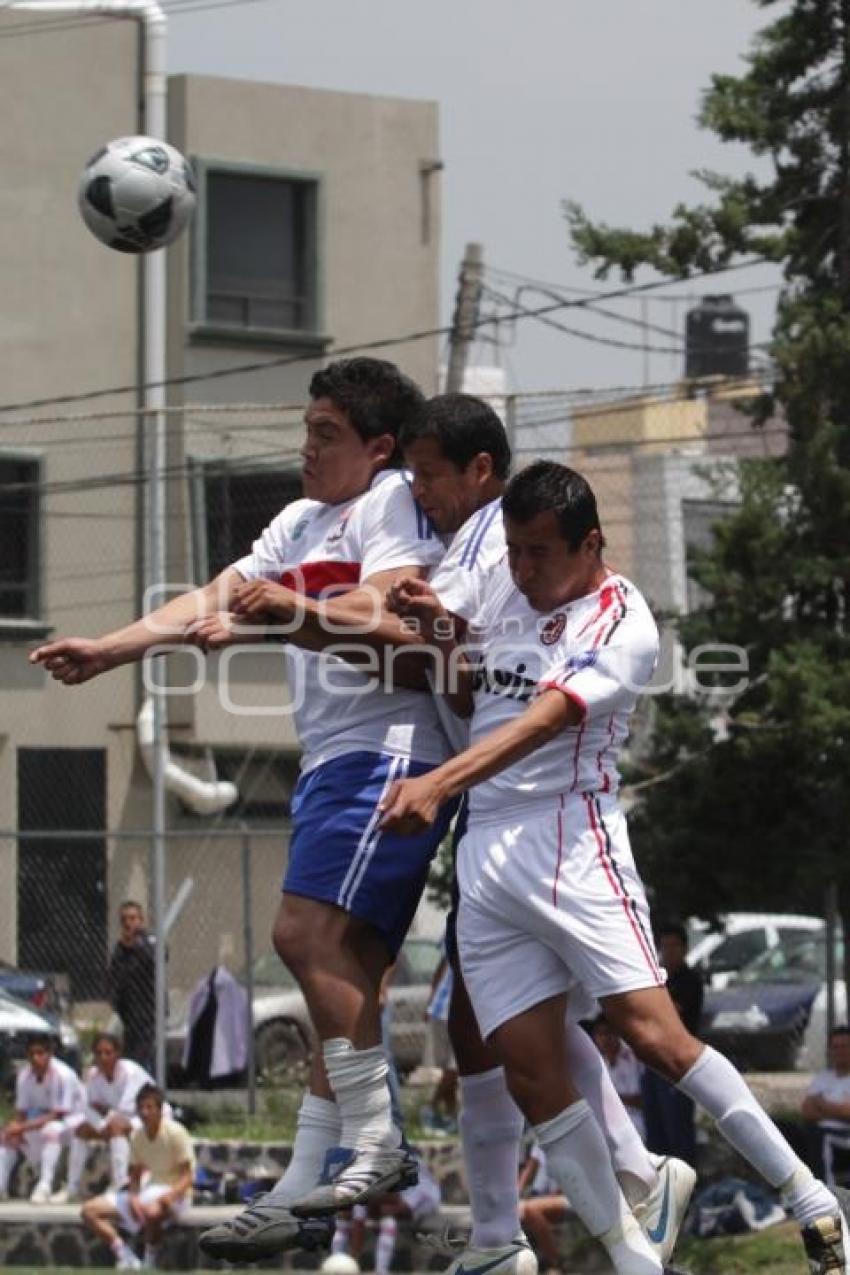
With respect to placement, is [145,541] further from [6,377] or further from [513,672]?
[513,672]

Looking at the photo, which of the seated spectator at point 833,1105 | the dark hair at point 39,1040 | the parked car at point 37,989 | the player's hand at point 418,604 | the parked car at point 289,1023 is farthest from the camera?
the parked car at point 289,1023

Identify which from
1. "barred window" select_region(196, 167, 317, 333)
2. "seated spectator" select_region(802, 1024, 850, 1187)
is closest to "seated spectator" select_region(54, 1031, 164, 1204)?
"seated spectator" select_region(802, 1024, 850, 1187)

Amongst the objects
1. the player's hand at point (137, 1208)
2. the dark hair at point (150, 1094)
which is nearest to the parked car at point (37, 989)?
the dark hair at point (150, 1094)

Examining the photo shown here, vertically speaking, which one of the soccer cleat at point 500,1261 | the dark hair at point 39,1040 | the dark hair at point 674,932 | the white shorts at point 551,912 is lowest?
the dark hair at point 39,1040

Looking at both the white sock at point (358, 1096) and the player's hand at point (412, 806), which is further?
the white sock at point (358, 1096)

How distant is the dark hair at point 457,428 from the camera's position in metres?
7.22

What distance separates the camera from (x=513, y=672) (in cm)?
704

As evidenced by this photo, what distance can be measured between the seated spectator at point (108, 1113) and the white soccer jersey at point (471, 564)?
1098 centimetres

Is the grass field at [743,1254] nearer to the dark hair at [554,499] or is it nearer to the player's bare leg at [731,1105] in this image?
the player's bare leg at [731,1105]

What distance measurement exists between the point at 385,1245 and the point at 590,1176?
9.70 m

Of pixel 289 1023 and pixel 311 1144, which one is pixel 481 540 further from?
pixel 289 1023

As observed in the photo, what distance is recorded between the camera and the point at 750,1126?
22.9ft

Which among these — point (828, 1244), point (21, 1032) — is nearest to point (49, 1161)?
point (21, 1032)

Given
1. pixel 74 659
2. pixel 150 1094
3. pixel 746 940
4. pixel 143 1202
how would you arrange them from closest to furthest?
pixel 74 659 → pixel 143 1202 → pixel 150 1094 → pixel 746 940
